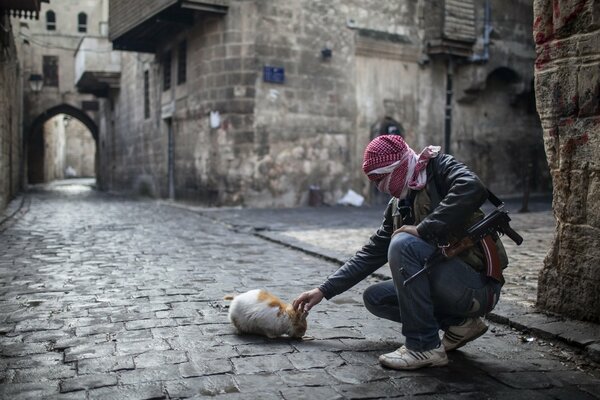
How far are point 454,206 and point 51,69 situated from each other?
33.8m

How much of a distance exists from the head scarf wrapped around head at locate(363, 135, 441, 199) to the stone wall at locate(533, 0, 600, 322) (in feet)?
4.30

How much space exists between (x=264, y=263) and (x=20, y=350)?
3.63 m

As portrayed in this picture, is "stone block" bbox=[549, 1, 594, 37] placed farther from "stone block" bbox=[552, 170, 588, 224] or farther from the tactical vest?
the tactical vest

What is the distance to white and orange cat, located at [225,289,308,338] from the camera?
3521mm

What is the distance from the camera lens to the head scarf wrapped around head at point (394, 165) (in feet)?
10.2

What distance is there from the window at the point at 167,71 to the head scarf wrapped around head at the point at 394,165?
1688 cm

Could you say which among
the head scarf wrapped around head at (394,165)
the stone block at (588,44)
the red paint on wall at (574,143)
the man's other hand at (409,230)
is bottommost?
the man's other hand at (409,230)

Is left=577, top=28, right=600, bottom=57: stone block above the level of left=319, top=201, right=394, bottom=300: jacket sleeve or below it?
above

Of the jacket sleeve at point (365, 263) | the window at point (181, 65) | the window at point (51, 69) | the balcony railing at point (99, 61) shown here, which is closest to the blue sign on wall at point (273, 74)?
the window at point (181, 65)

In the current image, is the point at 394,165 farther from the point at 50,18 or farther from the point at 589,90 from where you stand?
the point at 50,18

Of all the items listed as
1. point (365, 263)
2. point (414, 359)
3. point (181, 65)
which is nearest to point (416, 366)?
point (414, 359)

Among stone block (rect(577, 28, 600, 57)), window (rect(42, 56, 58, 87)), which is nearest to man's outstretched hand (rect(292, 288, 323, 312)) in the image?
stone block (rect(577, 28, 600, 57))

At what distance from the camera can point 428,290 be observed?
307 cm

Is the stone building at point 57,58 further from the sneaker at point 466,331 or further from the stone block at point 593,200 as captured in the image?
the sneaker at point 466,331
